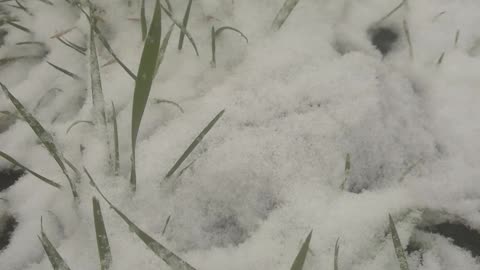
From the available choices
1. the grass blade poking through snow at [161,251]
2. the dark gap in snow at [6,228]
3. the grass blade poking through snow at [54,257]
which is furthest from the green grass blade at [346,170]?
the dark gap in snow at [6,228]

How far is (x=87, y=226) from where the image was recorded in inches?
30.1

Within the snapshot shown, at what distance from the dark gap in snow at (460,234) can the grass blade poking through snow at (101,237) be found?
1.78 ft

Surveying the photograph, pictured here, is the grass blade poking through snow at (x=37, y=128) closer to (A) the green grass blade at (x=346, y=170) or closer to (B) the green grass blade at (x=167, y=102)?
(B) the green grass blade at (x=167, y=102)

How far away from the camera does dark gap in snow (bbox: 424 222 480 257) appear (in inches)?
29.8

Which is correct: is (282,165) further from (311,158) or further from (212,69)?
(212,69)

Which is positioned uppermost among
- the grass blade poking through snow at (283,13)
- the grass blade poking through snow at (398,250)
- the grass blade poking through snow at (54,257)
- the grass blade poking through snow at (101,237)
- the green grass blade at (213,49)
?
the grass blade poking through snow at (283,13)

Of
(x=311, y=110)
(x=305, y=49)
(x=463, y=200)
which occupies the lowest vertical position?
(x=463, y=200)

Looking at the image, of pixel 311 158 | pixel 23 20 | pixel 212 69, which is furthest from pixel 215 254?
pixel 23 20

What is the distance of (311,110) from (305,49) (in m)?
0.15

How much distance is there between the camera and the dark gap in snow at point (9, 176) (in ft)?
2.76

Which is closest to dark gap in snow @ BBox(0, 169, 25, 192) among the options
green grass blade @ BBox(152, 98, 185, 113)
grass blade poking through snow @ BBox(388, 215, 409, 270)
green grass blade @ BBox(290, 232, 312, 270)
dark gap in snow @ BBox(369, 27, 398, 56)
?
green grass blade @ BBox(152, 98, 185, 113)

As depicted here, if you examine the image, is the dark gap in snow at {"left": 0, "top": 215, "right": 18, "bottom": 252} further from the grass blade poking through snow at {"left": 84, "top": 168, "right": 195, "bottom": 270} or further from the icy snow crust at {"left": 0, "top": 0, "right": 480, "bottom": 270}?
the grass blade poking through snow at {"left": 84, "top": 168, "right": 195, "bottom": 270}

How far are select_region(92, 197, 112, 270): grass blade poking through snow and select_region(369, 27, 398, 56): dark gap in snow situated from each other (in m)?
0.68

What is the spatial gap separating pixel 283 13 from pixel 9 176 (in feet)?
2.12
